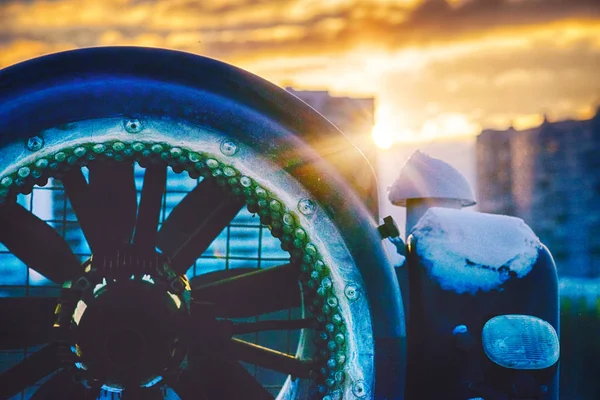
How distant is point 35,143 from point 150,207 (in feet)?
1.68

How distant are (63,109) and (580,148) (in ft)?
136

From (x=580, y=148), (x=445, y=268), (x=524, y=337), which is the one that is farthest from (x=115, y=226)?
(x=580, y=148)

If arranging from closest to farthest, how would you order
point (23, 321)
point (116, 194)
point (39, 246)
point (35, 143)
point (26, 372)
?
point (35, 143) → point (26, 372) → point (23, 321) → point (116, 194) → point (39, 246)

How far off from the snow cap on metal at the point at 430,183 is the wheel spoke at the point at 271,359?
1.17m

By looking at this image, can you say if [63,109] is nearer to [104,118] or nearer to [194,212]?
[104,118]

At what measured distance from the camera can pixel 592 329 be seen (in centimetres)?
595

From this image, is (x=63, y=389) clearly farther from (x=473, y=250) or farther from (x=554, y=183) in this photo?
(x=554, y=183)

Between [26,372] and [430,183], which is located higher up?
[430,183]

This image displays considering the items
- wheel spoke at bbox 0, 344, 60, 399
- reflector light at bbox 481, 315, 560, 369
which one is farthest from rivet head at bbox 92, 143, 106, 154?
reflector light at bbox 481, 315, 560, 369

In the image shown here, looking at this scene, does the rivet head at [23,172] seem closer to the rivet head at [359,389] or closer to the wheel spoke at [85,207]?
the wheel spoke at [85,207]

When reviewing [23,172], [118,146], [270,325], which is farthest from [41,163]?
[270,325]

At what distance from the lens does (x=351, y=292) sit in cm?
Answer: 119

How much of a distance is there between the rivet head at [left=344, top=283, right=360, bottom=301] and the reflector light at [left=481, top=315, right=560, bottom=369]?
0.32m

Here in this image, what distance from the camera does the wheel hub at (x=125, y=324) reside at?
126cm
